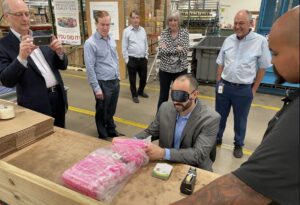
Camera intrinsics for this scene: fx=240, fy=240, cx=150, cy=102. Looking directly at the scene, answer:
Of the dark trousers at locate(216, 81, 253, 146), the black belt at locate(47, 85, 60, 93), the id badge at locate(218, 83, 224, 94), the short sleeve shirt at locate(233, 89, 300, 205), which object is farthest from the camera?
the id badge at locate(218, 83, 224, 94)

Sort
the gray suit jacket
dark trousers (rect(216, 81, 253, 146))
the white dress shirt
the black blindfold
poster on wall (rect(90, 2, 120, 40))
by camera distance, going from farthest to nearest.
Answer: poster on wall (rect(90, 2, 120, 40)) < dark trousers (rect(216, 81, 253, 146)) < the white dress shirt < the black blindfold < the gray suit jacket

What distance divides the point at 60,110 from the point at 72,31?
528 cm

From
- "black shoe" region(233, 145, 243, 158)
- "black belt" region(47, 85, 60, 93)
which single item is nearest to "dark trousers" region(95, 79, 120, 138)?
"black belt" region(47, 85, 60, 93)

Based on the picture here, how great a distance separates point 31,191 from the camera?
1226mm

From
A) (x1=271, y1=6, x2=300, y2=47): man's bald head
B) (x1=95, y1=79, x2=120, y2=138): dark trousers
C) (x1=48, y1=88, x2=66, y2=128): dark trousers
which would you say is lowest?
(x1=95, y1=79, x2=120, y2=138): dark trousers

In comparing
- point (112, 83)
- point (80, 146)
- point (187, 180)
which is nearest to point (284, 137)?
point (187, 180)

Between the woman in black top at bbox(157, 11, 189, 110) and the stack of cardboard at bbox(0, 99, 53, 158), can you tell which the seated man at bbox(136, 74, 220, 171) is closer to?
the stack of cardboard at bbox(0, 99, 53, 158)

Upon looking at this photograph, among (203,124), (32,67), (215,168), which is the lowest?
(215,168)

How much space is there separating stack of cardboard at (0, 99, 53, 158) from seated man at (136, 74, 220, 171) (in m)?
0.78

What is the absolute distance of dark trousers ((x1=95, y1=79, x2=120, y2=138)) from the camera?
10.7ft

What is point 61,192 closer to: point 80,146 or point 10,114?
point 80,146

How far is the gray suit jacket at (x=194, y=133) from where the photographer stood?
169 centimetres

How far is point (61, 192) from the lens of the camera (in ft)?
3.71

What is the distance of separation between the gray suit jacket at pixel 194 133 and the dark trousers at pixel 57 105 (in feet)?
3.07
